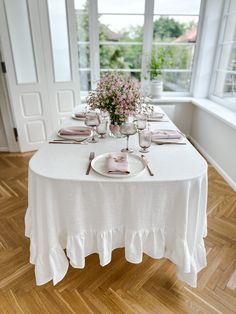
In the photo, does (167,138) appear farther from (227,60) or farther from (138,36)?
(138,36)

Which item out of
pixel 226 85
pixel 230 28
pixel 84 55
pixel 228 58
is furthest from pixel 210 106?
pixel 84 55

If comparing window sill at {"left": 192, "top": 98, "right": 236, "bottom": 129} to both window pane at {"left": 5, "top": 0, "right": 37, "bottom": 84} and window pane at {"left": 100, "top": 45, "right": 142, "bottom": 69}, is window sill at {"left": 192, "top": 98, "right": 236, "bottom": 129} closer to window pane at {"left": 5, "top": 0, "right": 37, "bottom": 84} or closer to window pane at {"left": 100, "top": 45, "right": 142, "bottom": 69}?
window pane at {"left": 100, "top": 45, "right": 142, "bottom": 69}

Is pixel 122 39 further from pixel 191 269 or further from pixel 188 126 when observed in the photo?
pixel 191 269

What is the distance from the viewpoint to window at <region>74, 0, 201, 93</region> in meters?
3.29

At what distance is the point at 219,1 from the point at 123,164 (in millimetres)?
3106

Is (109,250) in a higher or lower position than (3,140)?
higher

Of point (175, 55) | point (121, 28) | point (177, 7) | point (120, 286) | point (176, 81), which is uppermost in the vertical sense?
point (177, 7)

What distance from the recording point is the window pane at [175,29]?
133 inches

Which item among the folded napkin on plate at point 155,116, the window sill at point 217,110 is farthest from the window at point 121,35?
the folded napkin on plate at point 155,116

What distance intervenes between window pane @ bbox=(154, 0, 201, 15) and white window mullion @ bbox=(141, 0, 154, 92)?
10 centimetres

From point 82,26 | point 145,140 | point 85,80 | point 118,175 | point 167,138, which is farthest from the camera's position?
point 85,80

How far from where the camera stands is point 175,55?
11.7ft

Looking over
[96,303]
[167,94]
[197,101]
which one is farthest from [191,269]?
[167,94]

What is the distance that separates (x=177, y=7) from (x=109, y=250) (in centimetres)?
347
